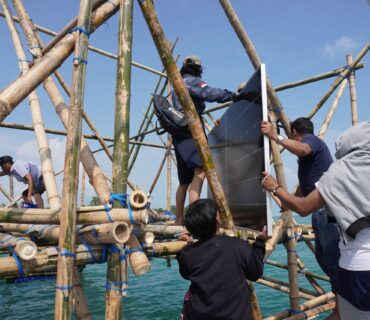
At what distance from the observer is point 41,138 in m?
4.53

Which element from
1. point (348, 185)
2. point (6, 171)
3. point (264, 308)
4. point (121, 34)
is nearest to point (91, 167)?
point (121, 34)

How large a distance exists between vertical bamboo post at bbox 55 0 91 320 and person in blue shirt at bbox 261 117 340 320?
180cm

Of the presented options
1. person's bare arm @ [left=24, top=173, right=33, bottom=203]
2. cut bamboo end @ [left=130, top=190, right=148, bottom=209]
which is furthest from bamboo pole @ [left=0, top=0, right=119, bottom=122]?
person's bare arm @ [left=24, top=173, right=33, bottom=203]

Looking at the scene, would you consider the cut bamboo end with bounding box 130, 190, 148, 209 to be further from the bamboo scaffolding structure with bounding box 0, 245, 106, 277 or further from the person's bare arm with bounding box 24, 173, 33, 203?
the person's bare arm with bounding box 24, 173, 33, 203

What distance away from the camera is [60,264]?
8.15 feet

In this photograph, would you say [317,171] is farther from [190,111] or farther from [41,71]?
[41,71]

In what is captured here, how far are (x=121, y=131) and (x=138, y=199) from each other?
710 mm

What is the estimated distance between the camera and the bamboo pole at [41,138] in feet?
13.1

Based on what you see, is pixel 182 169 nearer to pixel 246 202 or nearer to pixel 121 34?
pixel 246 202

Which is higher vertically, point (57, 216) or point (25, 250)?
point (57, 216)

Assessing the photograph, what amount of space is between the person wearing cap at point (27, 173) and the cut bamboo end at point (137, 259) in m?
4.77

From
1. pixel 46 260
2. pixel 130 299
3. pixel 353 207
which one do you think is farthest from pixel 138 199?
pixel 130 299

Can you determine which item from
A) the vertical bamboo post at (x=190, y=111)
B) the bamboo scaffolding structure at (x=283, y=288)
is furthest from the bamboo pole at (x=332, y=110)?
the vertical bamboo post at (x=190, y=111)

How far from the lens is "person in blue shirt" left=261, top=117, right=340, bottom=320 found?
3.14 m
